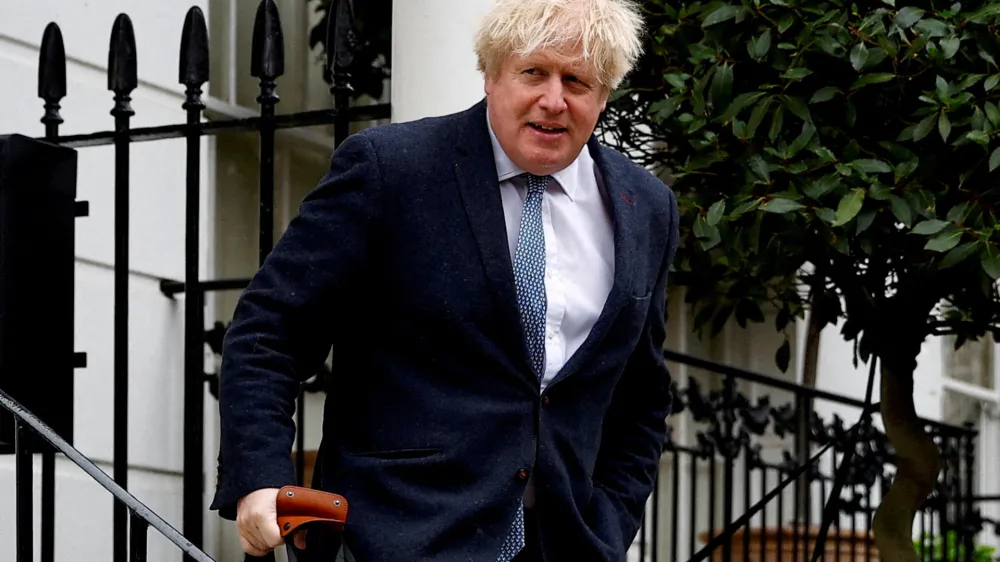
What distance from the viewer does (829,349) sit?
8.79 m

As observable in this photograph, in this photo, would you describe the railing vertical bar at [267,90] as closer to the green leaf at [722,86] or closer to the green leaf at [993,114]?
the green leaf at [722,86]

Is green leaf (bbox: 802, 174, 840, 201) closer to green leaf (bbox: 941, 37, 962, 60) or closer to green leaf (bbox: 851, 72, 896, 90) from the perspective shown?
green leaf (bbox: 851, 72, 896, 90)

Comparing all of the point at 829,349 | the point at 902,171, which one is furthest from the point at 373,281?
the point at 829,349

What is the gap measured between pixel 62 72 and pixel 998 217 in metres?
2.31

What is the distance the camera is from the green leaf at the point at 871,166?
4.07 metres

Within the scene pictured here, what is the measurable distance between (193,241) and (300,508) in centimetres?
142

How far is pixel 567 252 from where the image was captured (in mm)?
2680

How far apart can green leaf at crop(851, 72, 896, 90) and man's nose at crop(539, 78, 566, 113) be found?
1693 millimetres

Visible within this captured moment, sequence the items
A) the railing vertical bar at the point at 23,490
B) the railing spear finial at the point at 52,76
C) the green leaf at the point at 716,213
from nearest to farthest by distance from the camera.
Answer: the railing vertical bar at the point at 23,490 < the railing spear finial at the point at 52,76 < the green leaf at the point at 716,213

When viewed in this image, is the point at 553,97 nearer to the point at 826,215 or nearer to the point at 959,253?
the point at 826,215

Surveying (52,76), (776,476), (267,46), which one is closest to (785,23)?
(267,46)

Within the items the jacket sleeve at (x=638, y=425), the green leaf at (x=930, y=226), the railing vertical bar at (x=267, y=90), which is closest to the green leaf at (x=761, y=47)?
the green leaf at (x=930, y=226)

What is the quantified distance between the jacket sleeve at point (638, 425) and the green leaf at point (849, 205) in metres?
1.15

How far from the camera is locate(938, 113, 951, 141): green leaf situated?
3.93m
